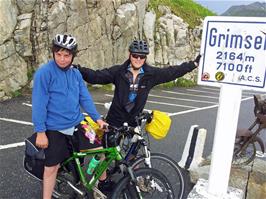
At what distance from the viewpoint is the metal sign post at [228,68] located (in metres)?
2.58

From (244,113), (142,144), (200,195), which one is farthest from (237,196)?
(244,113)

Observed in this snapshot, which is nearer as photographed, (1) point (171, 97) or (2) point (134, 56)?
(2) point (134, 56)

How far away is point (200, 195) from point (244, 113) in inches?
371

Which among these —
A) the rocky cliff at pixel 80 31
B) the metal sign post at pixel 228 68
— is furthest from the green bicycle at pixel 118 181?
the rocky cliff at pixel 80 31

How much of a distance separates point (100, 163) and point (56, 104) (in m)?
0.86

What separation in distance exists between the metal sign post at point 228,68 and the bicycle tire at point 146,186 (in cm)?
69

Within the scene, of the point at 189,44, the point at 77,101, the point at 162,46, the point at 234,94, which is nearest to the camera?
the point at 234,94

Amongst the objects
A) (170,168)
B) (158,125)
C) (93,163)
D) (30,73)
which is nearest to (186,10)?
(30,73)

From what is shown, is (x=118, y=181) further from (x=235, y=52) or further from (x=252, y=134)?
(x=252, y=134)

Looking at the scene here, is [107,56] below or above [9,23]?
below

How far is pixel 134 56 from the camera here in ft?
12.6

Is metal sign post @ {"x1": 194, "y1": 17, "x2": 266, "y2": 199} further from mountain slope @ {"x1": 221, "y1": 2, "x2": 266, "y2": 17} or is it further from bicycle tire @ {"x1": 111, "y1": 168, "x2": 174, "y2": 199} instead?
bicycle tire @ {"x1": 111, "y1": 168, "x2": 174, "y2": 199}

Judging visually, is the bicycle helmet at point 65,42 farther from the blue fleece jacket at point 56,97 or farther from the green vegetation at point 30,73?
the green vegetation at point 30,73

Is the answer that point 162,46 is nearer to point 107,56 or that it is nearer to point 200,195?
point 107,56
